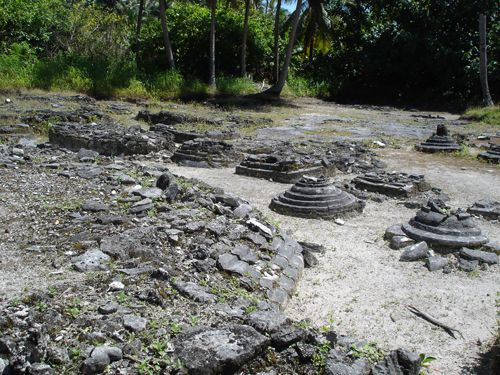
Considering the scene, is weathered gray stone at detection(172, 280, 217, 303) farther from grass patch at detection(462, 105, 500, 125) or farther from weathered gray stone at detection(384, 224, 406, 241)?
grass patch at detection(462, 105, 500, 125)

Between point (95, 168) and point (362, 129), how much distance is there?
10.8 metres

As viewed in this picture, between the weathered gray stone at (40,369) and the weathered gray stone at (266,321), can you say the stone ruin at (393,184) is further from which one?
the weathered gray stone at (40,369)

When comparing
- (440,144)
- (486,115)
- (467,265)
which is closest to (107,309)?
(467,265)

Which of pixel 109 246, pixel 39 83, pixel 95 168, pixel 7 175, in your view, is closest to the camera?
pixel 109 246

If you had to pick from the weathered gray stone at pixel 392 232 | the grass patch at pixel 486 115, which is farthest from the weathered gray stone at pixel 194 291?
the grass patch at pixel 486 115

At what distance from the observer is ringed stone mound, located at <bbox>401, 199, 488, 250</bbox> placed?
6.73 meters

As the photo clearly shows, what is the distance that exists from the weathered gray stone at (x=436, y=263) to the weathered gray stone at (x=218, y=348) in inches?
123

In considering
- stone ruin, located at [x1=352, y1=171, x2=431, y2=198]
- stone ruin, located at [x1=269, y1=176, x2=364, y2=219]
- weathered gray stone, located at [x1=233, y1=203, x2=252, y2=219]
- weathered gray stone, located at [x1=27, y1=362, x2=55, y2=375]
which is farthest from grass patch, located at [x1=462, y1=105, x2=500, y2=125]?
weathered gray stone, located at [x1=27, y1=362, x2=55, y2=375]

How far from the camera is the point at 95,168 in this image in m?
8.40

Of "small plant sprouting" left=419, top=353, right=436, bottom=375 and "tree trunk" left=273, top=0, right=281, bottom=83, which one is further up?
"tree trunk" left=273, top=0, right=281, bottom=83

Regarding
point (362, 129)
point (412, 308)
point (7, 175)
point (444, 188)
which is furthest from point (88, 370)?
point (362, 129)

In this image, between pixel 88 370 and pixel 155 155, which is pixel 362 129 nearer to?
pixel 155 155

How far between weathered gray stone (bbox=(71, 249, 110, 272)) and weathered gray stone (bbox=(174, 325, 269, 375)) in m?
1.31

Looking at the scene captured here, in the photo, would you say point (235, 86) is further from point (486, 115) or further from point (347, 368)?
point (347, 368)
